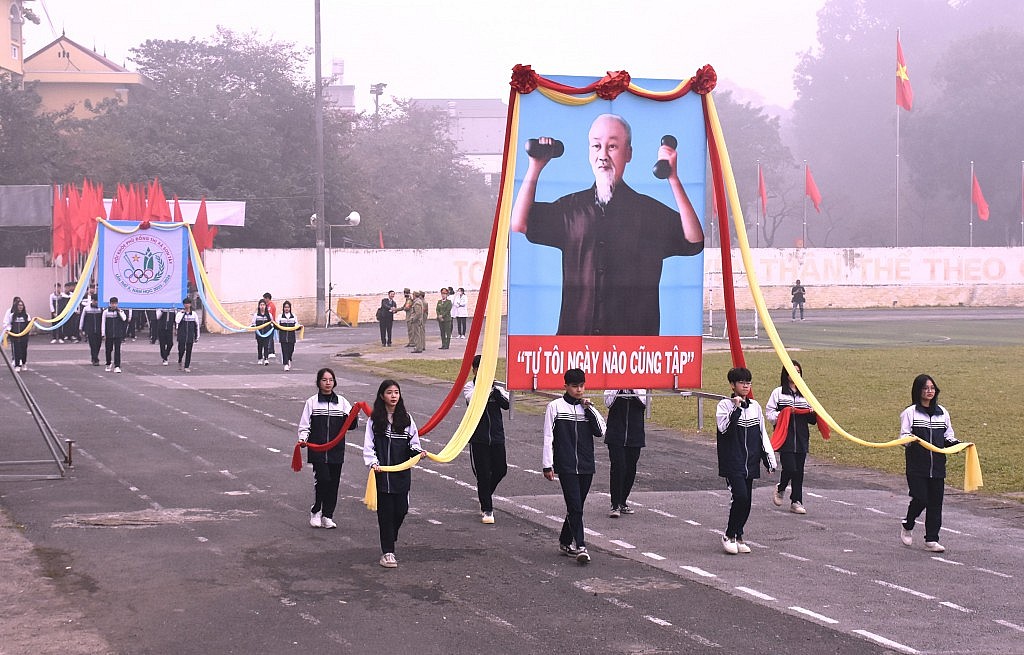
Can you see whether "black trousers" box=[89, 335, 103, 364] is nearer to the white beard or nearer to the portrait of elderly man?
the portrait of elderly man

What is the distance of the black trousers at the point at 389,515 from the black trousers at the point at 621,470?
2.90 meters

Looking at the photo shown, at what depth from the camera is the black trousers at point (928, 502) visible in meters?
11.7

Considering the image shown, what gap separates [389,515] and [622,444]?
3.28m

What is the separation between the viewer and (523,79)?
1281cm

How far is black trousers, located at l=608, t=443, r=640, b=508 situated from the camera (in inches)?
523

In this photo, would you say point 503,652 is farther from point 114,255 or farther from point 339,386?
point 114,255

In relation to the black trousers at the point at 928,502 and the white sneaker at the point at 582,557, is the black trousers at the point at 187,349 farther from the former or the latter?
the black trousers at the point at 928,502

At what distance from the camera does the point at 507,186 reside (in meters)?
12.8

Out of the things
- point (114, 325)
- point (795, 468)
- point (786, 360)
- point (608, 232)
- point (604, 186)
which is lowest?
point (795, 468)

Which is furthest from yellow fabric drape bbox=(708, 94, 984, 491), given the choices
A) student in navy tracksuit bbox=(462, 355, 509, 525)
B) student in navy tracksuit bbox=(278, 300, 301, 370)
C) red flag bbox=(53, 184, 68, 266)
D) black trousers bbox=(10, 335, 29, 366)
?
red flag bbox=(53, 184, 68, 266)

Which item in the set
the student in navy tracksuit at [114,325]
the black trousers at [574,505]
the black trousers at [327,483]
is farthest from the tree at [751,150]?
the black trousers at [574,505]

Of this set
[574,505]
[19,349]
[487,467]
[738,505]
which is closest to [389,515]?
[574,505]

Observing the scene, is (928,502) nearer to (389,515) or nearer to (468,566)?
(468,566)

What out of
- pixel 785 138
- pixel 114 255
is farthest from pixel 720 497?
pixel 785 138
